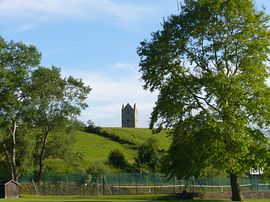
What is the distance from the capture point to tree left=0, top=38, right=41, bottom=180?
74.7m

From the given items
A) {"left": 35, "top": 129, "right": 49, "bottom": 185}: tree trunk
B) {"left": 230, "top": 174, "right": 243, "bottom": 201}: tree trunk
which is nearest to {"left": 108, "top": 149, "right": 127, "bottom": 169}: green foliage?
{"left": 35, "top": 129, "right": 49, "bottom": 185}: tree trunk

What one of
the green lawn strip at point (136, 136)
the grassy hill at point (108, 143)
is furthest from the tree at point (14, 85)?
the green lawn strip at point (136, 136)

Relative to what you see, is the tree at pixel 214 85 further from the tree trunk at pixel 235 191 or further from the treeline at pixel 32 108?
the treeline at pixel 32 108

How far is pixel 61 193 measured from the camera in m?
74.6

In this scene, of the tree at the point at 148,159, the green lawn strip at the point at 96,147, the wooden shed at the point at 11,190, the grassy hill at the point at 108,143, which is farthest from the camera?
the grassy hill at the point at 108,143

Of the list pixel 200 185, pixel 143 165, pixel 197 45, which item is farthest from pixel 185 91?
pixel 143 165

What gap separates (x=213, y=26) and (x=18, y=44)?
35931 mm

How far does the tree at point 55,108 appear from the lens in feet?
254

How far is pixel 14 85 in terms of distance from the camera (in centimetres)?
7562

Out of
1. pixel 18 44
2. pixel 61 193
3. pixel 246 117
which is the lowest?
pixel 61 193

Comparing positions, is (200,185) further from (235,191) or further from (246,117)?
(246,117)

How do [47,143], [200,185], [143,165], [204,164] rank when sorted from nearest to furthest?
[204,164], [200,185], [47,143], [143,165]

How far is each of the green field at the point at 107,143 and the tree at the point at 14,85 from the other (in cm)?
3285

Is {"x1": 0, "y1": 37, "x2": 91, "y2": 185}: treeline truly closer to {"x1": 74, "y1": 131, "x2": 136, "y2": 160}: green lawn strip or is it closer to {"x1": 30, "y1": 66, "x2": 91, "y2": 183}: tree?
{"x1": 30, "y1": 66, "x2": 91, "y2": 183}: tree
